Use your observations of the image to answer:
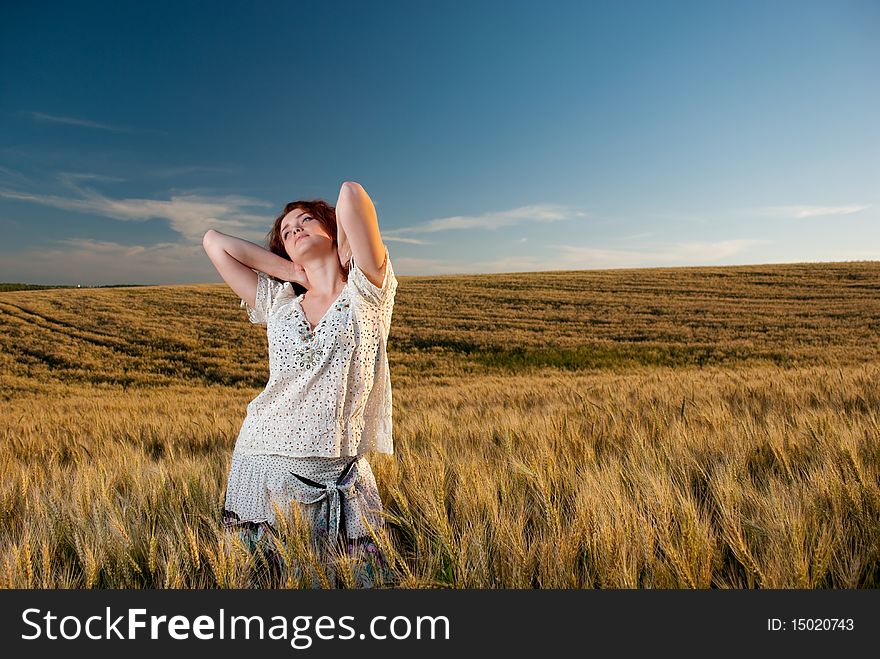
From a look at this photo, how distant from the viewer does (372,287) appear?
2113mm

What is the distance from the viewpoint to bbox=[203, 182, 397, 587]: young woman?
207cm

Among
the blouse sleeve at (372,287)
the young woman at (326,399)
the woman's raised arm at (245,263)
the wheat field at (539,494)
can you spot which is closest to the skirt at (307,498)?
the young woman at (326,399)

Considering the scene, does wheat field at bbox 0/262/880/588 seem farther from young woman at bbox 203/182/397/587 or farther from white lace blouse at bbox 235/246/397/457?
white lace blouse at bbox 235/246/397/457

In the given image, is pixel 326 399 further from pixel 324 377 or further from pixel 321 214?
pixel 321 214

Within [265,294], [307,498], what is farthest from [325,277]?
[307,498]

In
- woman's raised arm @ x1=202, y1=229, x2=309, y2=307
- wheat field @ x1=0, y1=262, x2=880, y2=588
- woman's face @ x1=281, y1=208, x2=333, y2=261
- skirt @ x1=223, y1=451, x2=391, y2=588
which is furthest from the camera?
woman's raised arm @ x1=202, y1=229, x2=309, y2=307

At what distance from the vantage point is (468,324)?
23.0 m

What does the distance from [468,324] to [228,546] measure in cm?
2146

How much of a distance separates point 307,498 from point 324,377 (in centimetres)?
47

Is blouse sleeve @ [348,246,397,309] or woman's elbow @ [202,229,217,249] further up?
woman's elbow @ [202,229,217,249]

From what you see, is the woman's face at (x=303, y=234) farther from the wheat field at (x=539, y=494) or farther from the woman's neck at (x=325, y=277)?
the wheat field at (x=539, y=494)

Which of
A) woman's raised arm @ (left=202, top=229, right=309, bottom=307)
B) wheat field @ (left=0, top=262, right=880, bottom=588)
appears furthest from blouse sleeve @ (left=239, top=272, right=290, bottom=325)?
wheat field @ (left=0, top=262, right=880, bottom=588)

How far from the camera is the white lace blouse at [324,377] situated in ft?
6.91

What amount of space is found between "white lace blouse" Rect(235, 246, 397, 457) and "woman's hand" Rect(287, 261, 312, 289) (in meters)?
0.19
